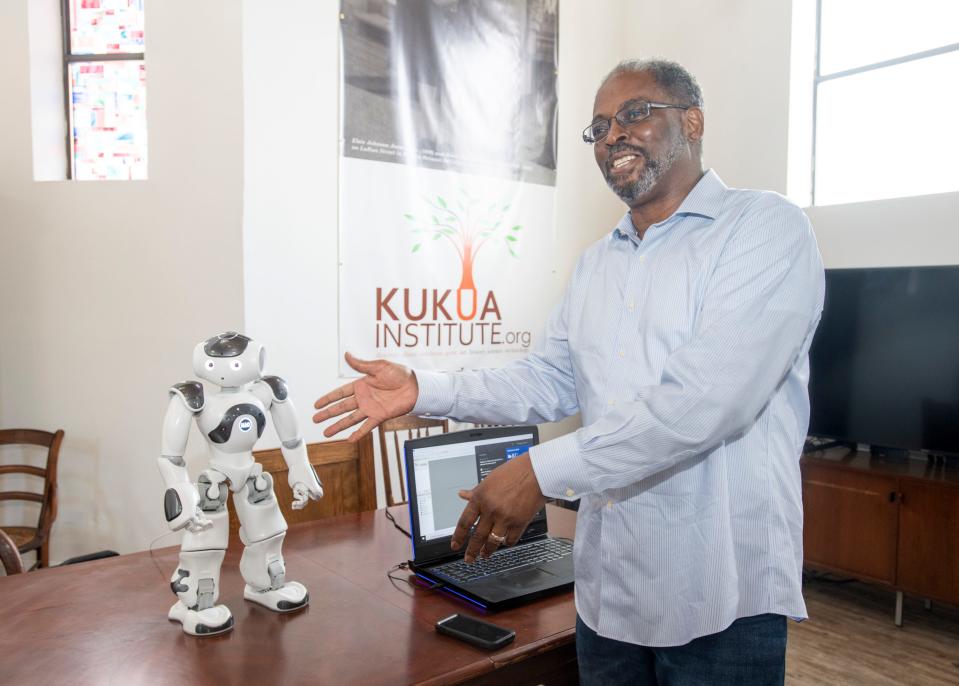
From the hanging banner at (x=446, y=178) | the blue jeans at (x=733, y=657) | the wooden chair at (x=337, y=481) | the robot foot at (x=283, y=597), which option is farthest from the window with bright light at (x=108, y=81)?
the blue jeans at (x=733, y=657)

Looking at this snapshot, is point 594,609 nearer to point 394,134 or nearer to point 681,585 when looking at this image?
point 681,585

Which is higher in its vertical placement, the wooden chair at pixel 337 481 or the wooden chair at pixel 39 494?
the wooden chair at pixel 337 481

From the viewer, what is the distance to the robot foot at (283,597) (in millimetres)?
1346

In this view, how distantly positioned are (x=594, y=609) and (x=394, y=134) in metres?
2.65

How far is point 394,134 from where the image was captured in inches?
131

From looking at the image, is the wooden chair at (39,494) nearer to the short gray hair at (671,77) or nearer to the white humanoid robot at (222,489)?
the white humanoid robot at (222,489)

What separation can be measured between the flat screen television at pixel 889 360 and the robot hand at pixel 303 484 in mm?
2819

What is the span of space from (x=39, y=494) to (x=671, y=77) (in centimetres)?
305

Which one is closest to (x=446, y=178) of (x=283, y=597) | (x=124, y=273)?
(x=124, y=273)

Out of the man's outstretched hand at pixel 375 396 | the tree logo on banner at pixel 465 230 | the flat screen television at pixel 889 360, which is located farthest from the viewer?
Result: the tree logo on banner at pixel 465 230

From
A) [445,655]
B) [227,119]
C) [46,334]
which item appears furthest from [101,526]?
[445,655]

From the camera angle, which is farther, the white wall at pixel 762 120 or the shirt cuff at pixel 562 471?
the white wall at pixel 762 120

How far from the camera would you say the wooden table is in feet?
3.66

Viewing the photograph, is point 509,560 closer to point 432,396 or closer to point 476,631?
point 476,631
